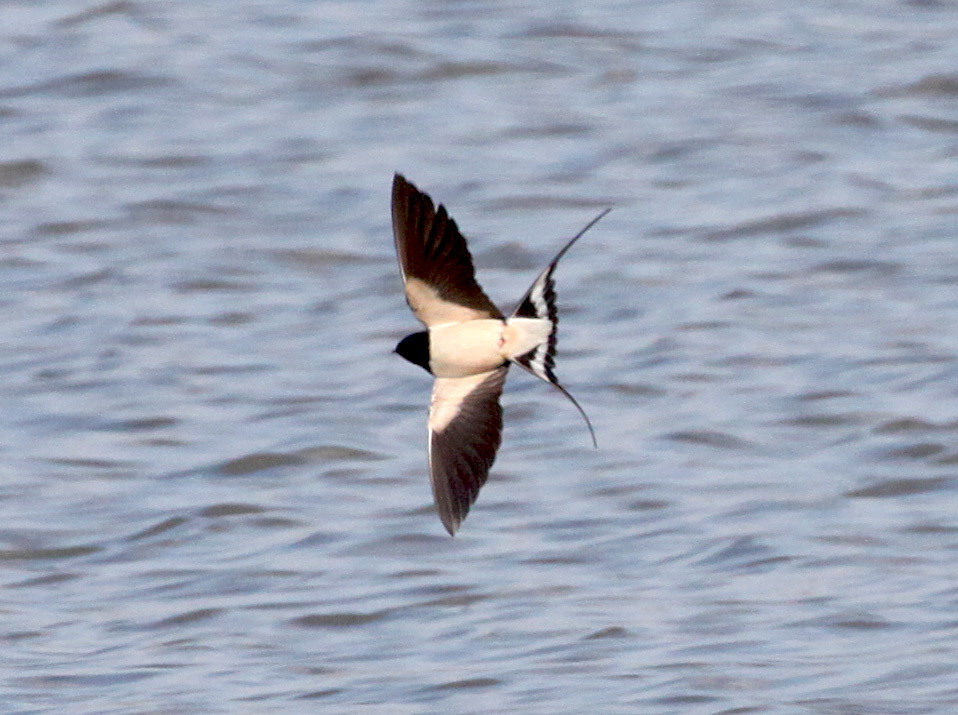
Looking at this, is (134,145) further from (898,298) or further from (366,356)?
(898,298)

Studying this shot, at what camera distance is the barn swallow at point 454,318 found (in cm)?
396

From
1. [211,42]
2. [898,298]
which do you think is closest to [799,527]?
[898,298]

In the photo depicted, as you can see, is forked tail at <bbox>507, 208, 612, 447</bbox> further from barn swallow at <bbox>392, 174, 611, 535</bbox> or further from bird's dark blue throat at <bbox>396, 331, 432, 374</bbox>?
bird's dark blue throat at <bbox>396, 331, 432, 374</bbox>

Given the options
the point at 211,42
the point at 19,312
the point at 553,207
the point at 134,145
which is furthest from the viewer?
the point at 211,42

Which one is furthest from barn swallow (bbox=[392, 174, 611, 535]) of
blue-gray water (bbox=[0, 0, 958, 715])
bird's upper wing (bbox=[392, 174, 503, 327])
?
blue-gray water (bbox=[0, 0, 958, 715])

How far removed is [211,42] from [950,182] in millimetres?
4293

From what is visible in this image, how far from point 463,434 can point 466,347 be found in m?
0.37

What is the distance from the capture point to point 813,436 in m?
7.55

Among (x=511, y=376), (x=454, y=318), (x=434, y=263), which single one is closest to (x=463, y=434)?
(x=454, y=318)

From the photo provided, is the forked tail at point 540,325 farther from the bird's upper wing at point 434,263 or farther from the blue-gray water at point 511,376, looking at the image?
the blue-gray water at point 511,376

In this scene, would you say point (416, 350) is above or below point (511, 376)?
above

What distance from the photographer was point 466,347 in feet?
13.0

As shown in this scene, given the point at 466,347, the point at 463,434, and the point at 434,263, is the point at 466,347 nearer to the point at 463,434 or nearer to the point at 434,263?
the point at 434,263

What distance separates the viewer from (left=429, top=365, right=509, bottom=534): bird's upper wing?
4.20 m
